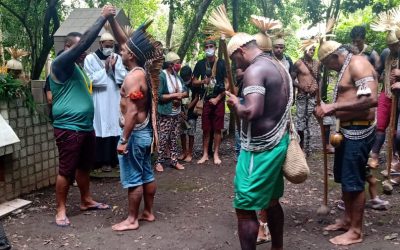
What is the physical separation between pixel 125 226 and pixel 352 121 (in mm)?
2462

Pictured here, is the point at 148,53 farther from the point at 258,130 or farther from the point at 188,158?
the point at 188,158

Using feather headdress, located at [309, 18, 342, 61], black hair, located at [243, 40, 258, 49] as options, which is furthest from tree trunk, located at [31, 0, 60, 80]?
black hair, located at [243, 40, 258, 49]

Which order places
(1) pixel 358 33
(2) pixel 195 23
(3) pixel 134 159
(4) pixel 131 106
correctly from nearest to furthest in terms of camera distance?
(4) pixel 131 106 → (3) pixel 134 159 → (1) pixel 358 33 → (2) pixel 195 23

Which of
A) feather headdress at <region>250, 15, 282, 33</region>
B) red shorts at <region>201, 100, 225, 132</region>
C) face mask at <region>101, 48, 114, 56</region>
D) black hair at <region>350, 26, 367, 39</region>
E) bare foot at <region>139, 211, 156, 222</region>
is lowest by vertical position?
bare foot at <region>139, 211, 156, 222</region>

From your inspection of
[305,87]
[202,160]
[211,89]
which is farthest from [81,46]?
[305,87]

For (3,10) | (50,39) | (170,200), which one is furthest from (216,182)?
(3,10)

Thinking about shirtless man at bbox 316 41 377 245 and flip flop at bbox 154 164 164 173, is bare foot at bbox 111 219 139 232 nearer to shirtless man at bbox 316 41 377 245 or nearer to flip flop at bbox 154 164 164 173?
shirtless man at bbox 316 41 377 245

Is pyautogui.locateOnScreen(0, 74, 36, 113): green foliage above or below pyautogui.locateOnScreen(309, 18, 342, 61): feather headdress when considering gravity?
below

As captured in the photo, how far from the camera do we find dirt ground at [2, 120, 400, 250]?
13.2ft

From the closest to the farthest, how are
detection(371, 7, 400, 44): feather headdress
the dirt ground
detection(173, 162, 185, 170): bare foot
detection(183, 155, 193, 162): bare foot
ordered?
the dirt ground < detection(371, 7, 400, 44): feather headdress < detection(173, 162, 185, 170): bare foot < detection(183, 155, 193, 162): bare foot

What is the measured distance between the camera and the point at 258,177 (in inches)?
126

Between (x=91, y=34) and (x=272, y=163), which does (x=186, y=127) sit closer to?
(x=91, y=34)

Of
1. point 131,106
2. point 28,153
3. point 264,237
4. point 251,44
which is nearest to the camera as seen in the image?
point 251,44

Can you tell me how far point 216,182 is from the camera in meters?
6.14
